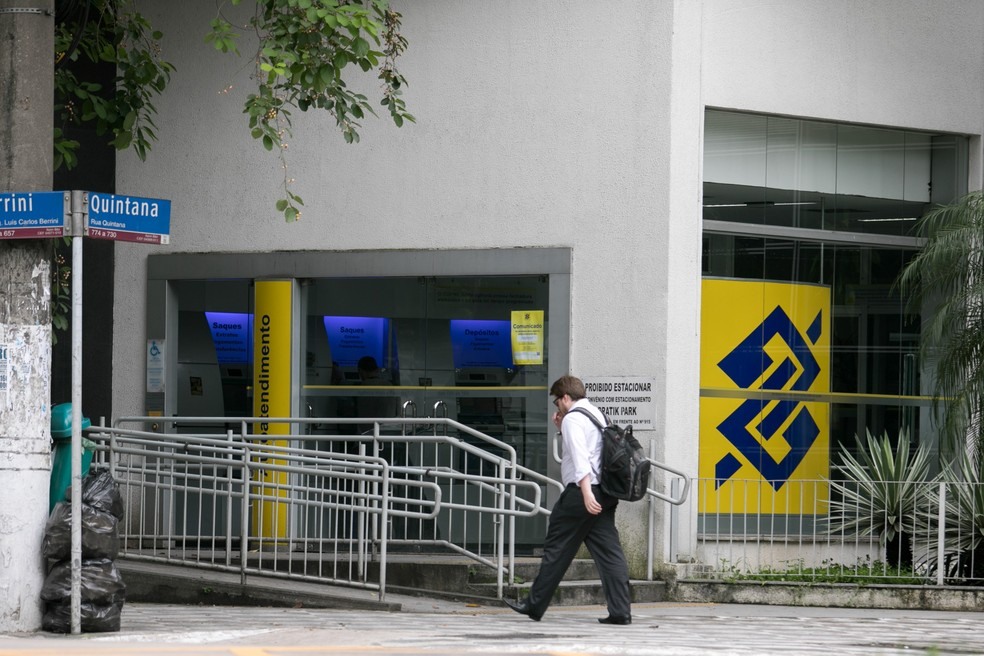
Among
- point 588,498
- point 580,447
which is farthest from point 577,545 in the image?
point 580,447

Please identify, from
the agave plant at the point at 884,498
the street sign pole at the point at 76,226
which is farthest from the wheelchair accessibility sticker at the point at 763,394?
the street sign pole at the point at 76,226

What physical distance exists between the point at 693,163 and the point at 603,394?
207cm

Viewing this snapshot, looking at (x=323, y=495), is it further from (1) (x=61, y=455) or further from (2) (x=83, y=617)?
(2) (x=83, y=617)

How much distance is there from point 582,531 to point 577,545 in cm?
11

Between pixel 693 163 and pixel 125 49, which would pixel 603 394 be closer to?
pixel 693 163

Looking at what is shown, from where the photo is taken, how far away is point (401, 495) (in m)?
12.0

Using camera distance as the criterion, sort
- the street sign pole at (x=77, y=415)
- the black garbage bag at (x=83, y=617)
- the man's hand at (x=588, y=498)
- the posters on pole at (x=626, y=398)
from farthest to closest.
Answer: the posters on pole at (x=626, y=398), the man's hand at (x=588, y=498), the black garbage bag at (x=83, y=617), the street sign pole at (x=77, y=415)

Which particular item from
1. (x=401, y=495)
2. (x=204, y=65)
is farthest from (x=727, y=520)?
(x=204, y=65)

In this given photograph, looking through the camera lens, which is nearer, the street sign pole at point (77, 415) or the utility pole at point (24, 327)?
the street sign pole at point (77, 415)

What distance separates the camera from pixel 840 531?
463 inches

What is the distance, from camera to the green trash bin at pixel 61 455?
8.96 meters

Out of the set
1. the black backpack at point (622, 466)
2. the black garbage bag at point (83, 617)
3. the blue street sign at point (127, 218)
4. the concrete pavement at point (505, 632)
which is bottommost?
the concrete pavement at point (505, 632)

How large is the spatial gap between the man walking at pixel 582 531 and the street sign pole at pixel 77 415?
2912 mm

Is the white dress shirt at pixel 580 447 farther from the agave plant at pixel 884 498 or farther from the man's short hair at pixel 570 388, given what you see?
the agave plant at pixel 884 498
